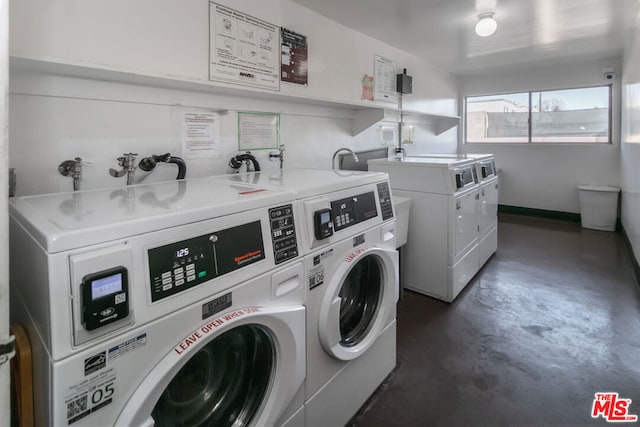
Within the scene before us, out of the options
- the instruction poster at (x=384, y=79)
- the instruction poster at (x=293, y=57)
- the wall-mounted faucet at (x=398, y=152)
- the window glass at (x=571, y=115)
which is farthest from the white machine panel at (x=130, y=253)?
the window glass at (x=571, y=115)

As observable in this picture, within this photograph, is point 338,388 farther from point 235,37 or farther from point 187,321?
point 235,37

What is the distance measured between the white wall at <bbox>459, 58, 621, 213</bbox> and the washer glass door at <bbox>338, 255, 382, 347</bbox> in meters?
4.82

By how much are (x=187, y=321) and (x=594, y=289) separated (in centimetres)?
329

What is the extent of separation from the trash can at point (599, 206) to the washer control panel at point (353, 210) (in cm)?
453

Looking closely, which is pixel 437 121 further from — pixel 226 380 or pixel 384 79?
pixel 226 380

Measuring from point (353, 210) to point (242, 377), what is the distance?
29.3 inches

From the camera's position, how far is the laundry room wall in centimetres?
133

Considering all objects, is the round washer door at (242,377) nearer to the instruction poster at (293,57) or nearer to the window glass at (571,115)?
the instruction poster at (293,57)

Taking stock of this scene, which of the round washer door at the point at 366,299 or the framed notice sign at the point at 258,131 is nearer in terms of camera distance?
the round washer door at the point at 366,299

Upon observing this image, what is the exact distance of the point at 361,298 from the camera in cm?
170

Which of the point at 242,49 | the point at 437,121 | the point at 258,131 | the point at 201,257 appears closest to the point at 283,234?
the point at 201,257

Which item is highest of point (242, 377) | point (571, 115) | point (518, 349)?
point (571, 115)

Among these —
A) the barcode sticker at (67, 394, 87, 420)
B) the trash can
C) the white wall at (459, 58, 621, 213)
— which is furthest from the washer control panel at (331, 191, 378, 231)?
the white wall at (459, 58, 621, 213)

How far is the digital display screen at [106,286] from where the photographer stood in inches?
27.1
